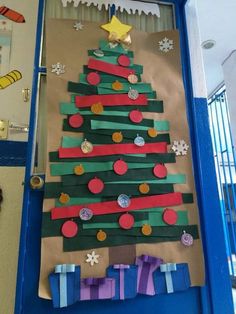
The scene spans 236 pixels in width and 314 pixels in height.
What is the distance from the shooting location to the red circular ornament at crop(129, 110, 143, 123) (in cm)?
111

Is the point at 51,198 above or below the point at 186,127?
below

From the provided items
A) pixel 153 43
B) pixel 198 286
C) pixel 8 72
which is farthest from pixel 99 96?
pixel 198 286

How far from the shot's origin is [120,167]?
1.04 m

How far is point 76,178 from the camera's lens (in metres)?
1.01

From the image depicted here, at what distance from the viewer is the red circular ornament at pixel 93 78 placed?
112cm

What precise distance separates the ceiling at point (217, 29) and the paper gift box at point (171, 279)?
1.98 meters

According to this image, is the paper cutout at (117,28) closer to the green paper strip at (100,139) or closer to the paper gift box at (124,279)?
the green paper strip at (100,139)

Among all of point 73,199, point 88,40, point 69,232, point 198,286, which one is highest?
point 88,40

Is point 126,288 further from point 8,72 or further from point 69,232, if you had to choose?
point 8,72

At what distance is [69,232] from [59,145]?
302 millimetres

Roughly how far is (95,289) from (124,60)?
85 cm

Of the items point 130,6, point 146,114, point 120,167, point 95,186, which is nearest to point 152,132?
point 146,114

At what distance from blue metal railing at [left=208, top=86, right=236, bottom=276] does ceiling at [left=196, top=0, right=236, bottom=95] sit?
375 mm

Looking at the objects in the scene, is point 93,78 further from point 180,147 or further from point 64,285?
point 64,285
